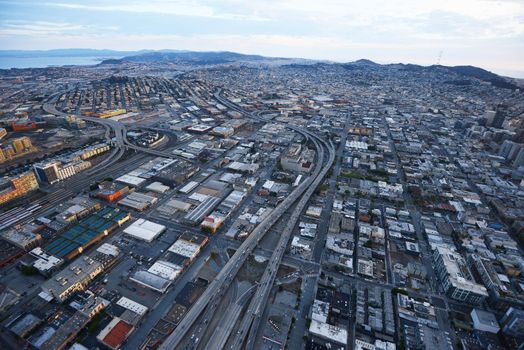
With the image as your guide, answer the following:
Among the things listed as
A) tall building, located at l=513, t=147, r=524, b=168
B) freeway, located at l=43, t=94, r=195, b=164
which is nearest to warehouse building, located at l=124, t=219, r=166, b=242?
freeway, located at l=43, t=94, r=195, b=164

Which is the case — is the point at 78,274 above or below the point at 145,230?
above

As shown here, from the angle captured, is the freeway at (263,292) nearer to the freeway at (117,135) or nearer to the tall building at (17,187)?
the freeway at (117,135)

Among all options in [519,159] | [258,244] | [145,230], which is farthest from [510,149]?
[145,230]

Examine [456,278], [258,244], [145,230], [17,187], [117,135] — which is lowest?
[258,244]

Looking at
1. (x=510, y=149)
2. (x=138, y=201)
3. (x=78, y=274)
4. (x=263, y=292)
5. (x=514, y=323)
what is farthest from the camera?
(x=510, y=149)

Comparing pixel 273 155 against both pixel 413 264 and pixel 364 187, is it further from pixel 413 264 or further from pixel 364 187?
pixel 413 264

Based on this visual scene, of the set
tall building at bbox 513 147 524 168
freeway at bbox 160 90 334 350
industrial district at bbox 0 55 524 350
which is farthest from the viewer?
tall building at bbox 513 147 524 168

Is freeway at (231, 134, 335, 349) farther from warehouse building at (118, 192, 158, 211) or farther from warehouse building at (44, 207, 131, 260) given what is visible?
warehouse building at (44, 207, 131, 260)

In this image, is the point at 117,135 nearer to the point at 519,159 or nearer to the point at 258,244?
the point at 258,244
